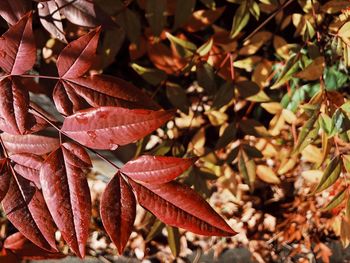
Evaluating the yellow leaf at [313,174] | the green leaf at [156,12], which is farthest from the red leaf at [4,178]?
the yellow leaf at [313,174]

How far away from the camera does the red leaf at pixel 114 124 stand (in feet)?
2.39

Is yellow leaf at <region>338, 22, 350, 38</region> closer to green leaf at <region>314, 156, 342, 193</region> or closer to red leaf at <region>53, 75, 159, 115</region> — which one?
green leaf at <region>314, 156, 342, 193</region>

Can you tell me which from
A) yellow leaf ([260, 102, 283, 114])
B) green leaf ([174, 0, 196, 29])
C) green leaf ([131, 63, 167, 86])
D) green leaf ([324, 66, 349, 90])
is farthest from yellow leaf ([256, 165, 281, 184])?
green leaf ([174, 0, 196, 29])

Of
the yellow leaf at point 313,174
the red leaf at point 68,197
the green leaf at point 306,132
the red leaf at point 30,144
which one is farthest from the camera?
the yellow leaf at point 313,174

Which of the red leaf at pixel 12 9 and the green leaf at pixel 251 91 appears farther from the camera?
the green leaf at pixel 251 91

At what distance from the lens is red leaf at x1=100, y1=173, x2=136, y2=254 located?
0.73 m

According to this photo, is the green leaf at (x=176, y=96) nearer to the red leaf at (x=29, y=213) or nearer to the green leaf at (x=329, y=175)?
the green leaf at (x=329, y=175)

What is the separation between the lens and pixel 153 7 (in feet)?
4.02

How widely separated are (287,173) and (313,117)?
0.86 m

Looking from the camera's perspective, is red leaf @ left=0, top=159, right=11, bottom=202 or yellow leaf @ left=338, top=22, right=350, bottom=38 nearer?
red leaf @ left=0, top=159, right=11, bottom=202

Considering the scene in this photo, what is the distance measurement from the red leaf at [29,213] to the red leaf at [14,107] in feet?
0.35

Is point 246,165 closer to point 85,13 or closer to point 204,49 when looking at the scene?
point 204,49

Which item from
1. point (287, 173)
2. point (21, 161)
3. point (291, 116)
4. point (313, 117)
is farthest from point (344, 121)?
point (287, 173)

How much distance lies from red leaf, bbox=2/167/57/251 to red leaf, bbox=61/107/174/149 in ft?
0.44
